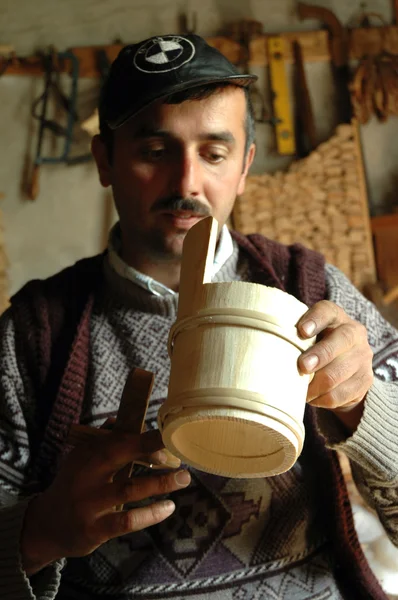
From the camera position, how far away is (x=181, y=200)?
1292 mm

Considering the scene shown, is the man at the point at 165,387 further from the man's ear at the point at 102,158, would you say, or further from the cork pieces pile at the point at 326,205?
the cork pieces pile at the point at 326,205

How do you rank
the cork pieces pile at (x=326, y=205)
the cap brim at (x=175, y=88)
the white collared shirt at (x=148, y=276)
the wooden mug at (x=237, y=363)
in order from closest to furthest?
the wooden mug at (x=237, y=363), the cap brim at (x=175, y=88), the white collared shirt at (x=148, y=276), the cork pieces pile at (x=326, y=205)

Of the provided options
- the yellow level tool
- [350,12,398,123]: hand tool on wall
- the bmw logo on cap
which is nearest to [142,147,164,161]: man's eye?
the bmw logo on cap

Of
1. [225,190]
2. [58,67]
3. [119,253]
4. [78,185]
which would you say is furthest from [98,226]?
[225,190]

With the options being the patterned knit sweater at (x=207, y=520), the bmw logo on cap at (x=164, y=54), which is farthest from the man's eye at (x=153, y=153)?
the patterned knit sweater at (x=207, y=520)

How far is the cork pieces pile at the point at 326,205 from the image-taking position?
3.50 m

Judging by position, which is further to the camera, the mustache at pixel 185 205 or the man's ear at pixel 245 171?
the man's ear at pixel 245 171

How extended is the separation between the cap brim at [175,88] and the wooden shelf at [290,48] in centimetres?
245

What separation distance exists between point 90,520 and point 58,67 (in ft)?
10.4

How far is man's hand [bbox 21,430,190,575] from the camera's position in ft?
2.93

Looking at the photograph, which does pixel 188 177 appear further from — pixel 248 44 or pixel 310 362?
pixel 248 44

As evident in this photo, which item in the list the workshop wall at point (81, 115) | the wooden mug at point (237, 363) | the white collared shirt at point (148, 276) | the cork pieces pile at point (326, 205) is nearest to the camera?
the wooden mug at point (237, 363)

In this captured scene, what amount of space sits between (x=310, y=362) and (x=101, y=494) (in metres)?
0.36

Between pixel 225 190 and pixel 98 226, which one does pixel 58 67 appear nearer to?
pixel 98 226
